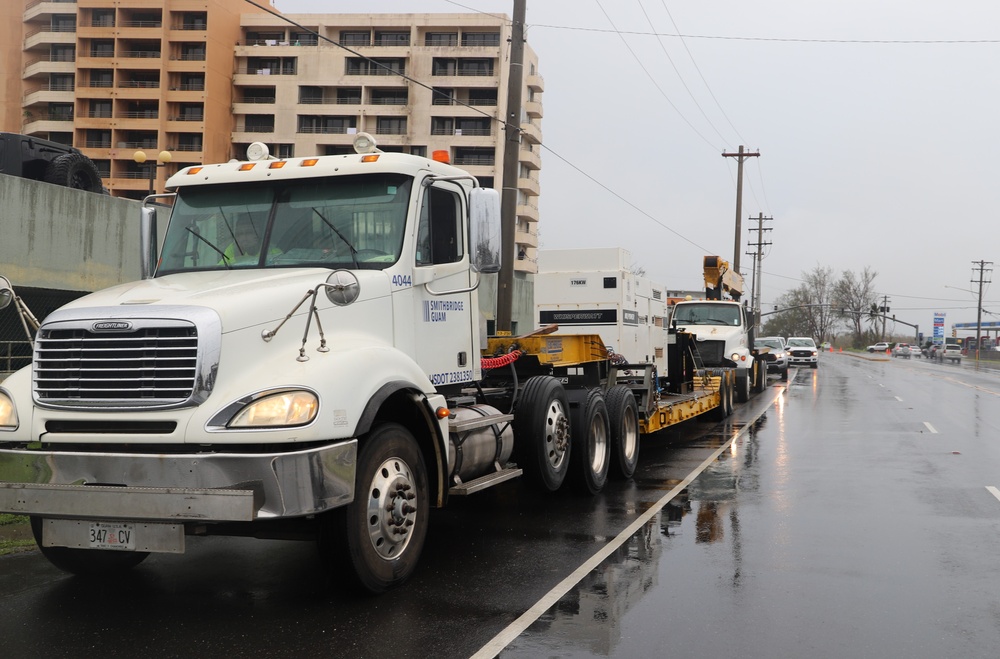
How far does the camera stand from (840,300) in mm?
138625

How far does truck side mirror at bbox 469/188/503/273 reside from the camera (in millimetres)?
6820

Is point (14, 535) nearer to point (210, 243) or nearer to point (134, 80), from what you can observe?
point (210, 243)

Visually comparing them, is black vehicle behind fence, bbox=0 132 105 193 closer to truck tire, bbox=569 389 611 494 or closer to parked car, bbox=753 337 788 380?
truck tire, bbox=569 389 611 494

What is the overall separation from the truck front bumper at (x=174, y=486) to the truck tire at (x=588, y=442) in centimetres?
479

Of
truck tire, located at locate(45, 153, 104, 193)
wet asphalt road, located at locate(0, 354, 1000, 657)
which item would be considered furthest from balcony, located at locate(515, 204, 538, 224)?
wet asphalt road, located at locate(0, 354, 1000, 657)

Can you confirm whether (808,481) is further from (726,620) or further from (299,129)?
(299,129)

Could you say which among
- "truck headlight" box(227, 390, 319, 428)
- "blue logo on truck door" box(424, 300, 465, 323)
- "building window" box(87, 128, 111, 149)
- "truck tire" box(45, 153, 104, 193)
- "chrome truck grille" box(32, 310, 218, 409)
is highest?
"building window" box(87, 128, 111, 149)

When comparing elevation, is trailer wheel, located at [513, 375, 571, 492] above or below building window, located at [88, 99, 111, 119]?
below

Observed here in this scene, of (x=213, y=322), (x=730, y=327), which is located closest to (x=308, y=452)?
(x=213, y=322)

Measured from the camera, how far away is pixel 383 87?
7656cm

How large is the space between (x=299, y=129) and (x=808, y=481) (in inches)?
2825

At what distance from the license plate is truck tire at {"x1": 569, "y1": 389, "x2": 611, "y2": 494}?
5.23m

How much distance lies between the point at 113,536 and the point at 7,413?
3.60ft

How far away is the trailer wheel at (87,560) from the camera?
6.42 m
